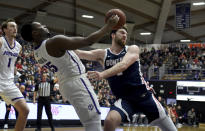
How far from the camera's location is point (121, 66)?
12.1 feet

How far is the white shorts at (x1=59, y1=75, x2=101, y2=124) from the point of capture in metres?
3.41

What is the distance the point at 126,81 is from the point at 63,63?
3.17 ft

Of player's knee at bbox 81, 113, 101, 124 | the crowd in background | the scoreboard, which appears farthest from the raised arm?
the scoreboard

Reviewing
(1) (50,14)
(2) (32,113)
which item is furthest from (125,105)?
(1) (50,14)

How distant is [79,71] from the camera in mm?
3602

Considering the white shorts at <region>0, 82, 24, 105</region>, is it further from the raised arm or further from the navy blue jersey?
the raised arm

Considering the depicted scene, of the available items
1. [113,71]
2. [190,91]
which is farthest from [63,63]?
[190,91]

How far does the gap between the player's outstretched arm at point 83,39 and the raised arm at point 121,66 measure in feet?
1.13

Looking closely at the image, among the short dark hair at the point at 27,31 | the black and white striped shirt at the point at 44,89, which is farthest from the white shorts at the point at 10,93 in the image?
the black and white striped shirt at the point at 44,89

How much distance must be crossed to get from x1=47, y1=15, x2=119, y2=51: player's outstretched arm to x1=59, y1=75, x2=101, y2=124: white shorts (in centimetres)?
44

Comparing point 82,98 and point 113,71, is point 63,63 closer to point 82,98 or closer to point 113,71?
point 82,98

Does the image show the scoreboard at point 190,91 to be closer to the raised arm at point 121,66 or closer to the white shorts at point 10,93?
the white shorts at point 10,93

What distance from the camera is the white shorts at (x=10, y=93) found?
17.5 feet

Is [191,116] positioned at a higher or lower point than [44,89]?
lower
